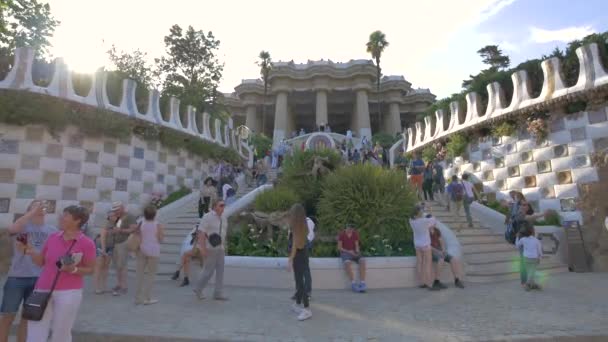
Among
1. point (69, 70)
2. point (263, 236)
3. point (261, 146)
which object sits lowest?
point (263, 236)

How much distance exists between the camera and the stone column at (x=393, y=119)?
49.3 m

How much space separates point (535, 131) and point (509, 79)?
294 cm

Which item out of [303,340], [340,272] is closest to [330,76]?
[340,272]

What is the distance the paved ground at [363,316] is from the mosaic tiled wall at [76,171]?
5457mm

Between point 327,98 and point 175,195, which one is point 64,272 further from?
point 327,98

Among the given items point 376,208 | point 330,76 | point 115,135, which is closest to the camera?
point 376,208

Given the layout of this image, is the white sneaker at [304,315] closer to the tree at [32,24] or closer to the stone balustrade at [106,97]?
the stone balustrade at [106,97]

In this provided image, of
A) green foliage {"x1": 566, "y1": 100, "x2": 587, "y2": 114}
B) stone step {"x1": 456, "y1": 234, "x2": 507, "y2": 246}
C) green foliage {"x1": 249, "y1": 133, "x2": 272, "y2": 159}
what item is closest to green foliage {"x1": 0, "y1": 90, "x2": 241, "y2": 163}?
stone step {"x1": 456, "y1": 234, "x2": 507, "y2": 246}

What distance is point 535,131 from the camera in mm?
10430

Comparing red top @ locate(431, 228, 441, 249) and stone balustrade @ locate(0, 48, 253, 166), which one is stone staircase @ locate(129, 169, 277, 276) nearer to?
stone balustrade @ locate(0, 48, 253, 166)

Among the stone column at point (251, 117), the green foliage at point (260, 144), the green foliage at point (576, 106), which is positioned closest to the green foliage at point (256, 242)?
the green foliage at point (576, 106)

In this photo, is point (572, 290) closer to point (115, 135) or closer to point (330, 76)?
point (115, 135)

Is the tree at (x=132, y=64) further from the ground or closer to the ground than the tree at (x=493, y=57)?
closer to the ground

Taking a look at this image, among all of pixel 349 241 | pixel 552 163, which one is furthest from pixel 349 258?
pixel 552 163
